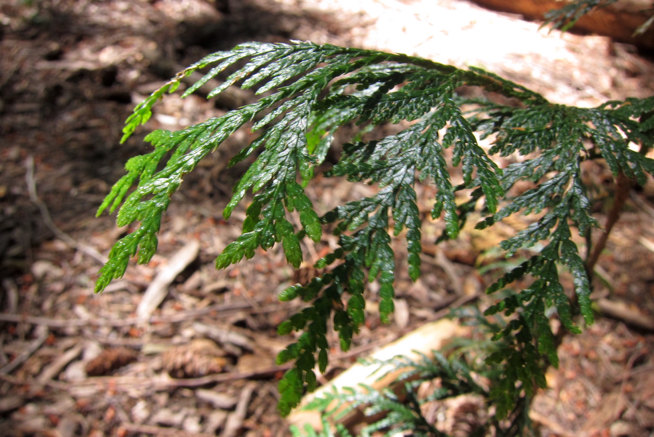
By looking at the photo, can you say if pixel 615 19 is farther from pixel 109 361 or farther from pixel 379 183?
pixel 109 361

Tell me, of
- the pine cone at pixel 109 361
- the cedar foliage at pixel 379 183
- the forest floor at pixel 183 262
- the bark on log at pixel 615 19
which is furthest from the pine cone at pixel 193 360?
the bark on log at pixel 615 19

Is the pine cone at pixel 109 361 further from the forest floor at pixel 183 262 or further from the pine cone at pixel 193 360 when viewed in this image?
the pine cone at pixel 193 360

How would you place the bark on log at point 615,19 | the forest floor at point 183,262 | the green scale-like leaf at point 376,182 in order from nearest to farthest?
1. the green scale-like leaf at point 376,182
2. the forest floor at point 183,262
3. the bark on log at point 615,19

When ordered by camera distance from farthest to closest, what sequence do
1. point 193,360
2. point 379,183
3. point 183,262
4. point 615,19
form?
point 615,19 < point 183,262 < point 193,360 < point 379,183

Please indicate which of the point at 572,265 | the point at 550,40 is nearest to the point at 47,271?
the point at 572,265

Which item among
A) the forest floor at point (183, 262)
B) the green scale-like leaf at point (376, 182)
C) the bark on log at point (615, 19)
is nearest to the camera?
the green scale-like leaf at point (376, 182)

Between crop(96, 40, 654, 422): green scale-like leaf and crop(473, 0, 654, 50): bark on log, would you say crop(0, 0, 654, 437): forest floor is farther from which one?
crop(96, 40, 654, 422): green scale-like leaf

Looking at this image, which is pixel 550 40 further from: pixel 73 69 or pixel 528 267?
pixel 73 69

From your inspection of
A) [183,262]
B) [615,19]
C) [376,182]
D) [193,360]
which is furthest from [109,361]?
[615,19]

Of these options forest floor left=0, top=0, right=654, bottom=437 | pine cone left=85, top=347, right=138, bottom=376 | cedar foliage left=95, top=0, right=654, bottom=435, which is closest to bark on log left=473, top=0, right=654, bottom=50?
forest floor left=0, top=0, right=654, bottom=437
